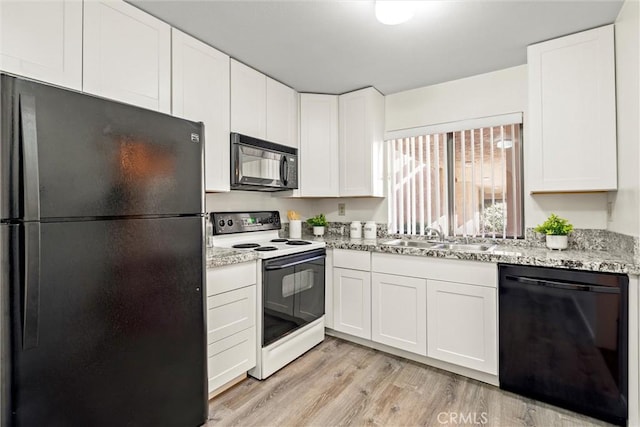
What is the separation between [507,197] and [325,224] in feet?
5.49

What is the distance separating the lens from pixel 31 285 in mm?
970

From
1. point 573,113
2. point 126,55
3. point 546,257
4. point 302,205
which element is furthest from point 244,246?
point 573,113

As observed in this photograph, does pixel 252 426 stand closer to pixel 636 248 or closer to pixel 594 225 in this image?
pixel 636 248

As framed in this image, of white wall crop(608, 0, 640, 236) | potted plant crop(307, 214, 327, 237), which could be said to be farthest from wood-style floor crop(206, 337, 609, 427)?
potted plant crop(307, 214, 327, 237)

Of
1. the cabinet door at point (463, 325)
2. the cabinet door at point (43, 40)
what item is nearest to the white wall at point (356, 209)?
the cabinet door at point (463, 325)

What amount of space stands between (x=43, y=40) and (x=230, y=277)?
145 centimetres

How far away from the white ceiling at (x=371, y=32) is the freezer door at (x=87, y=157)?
89 centimetres

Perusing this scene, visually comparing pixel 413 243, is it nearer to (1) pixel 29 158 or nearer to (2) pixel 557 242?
(2) pixel 557 242

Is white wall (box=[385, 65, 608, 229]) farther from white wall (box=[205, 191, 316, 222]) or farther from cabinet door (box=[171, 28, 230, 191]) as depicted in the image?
cabinet door (box=[171, 28, 230, 191])

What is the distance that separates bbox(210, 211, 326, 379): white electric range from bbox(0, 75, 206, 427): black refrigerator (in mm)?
632

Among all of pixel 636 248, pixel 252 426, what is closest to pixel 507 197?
pixel 636 248

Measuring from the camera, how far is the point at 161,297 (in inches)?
52.9

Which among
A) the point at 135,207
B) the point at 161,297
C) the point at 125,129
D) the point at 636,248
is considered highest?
the point at 125,129

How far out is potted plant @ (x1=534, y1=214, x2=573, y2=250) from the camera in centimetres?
213
